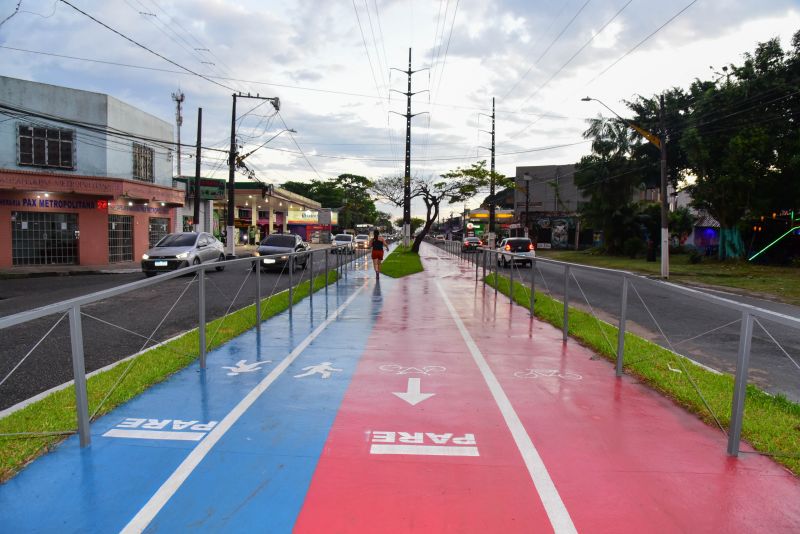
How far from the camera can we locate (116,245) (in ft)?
99.1

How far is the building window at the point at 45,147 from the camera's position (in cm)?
2620

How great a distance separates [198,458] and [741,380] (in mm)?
4303

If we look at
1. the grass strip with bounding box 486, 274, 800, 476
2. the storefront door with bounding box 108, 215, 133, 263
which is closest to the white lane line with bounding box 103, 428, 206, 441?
the grass strip with bounding box 486, 274, 800, 476

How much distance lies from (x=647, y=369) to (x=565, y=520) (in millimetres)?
4429

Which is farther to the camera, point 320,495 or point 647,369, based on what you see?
point 647,369

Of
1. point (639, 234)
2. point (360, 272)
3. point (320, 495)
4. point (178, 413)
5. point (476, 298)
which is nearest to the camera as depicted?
point (320, 495)

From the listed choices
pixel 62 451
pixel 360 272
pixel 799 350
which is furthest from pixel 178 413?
pixel 360 272

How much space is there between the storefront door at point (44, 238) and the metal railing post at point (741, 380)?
97.7 feet

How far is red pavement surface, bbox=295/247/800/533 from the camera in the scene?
142 inches

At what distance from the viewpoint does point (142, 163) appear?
1250 inches

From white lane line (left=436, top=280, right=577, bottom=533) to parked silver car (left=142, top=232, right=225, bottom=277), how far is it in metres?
14.8

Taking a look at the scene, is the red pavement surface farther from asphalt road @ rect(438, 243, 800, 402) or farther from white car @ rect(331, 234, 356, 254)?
white car @ rect(331, 234, 356, 254)

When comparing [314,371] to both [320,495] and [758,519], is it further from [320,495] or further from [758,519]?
[758,519]

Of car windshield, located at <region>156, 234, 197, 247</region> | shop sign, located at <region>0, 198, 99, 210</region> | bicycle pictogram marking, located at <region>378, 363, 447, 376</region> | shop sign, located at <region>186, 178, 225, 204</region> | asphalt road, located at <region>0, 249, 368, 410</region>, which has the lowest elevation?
asphalt road, located at <region>0, 249, 368, 410</region>
